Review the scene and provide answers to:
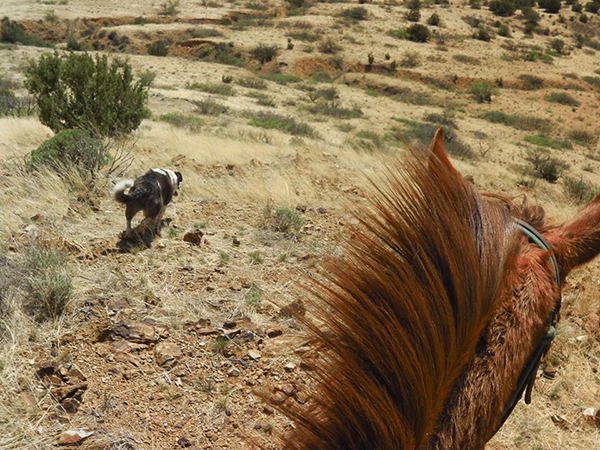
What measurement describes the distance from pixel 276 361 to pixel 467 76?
30.2 metres

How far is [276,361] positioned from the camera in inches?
123

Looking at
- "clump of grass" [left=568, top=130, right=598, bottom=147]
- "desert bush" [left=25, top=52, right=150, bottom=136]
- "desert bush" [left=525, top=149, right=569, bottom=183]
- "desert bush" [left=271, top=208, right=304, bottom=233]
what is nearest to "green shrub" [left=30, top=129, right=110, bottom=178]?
"desert bush" [left=25, top=52, right=150, bottom=136]

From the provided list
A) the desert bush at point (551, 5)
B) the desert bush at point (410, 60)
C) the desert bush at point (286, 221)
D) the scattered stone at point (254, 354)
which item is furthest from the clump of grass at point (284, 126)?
the desert bush at point (551, 5)

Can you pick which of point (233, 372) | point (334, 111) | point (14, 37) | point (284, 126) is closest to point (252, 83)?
point (334, 111)

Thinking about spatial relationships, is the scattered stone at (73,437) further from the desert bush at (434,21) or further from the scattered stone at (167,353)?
the desert bush at (434,21)

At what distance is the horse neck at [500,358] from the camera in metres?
1.31

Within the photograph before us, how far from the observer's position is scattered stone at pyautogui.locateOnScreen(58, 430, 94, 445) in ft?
7.59

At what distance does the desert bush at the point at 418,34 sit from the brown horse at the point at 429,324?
3826 cm

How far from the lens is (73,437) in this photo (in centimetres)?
233

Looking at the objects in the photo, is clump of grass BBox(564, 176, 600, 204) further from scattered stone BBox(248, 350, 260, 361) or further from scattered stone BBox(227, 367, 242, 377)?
scattered stone BBox(227, 367, 242, 377)

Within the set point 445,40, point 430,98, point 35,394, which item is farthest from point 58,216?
point 445,40

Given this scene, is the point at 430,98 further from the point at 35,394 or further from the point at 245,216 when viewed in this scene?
the point at 35,394

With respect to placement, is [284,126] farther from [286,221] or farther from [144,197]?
[144,197]

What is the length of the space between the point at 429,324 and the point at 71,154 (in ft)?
19.2
